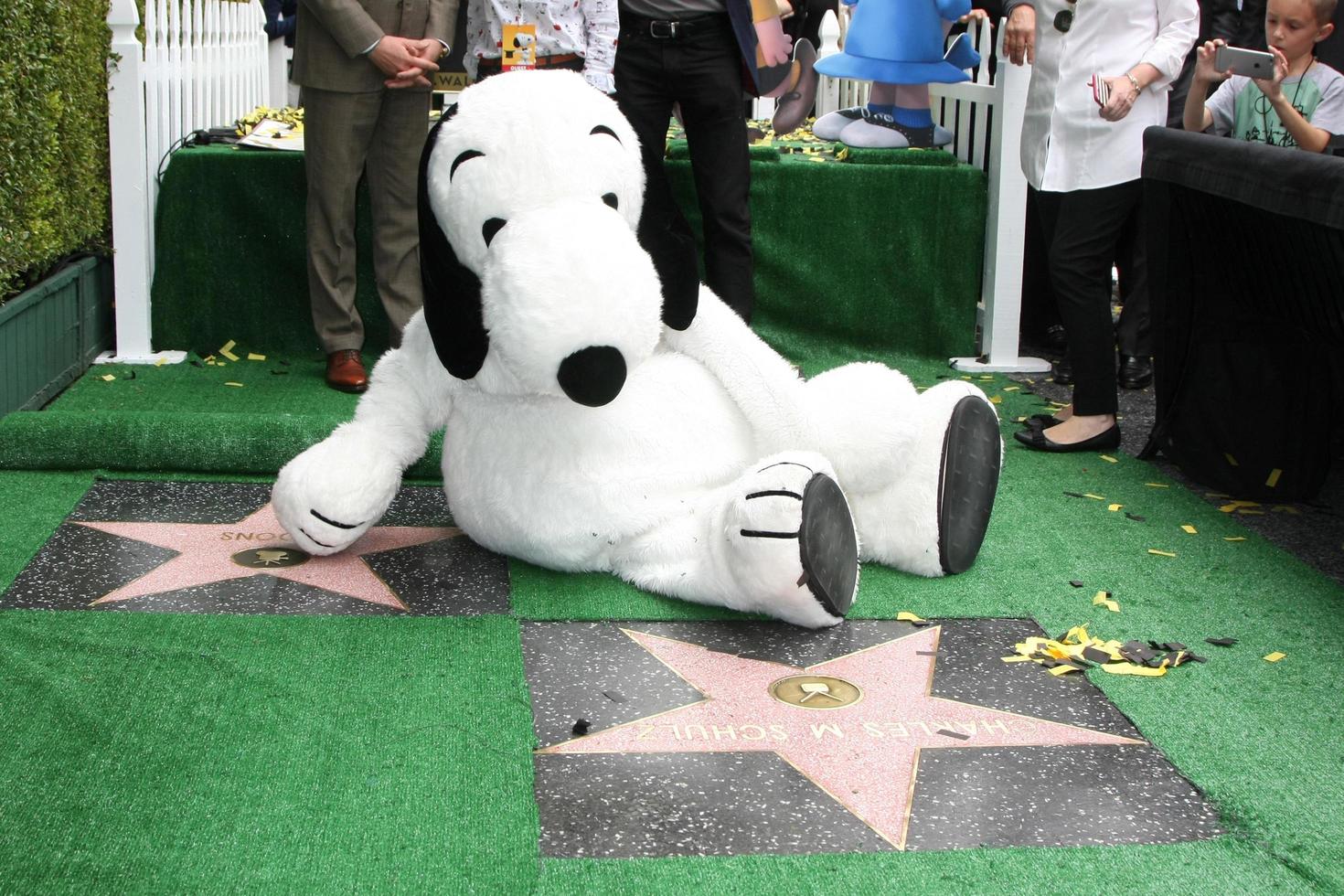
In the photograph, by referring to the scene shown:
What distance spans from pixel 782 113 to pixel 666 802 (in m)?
5.12

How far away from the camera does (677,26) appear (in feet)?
14.6

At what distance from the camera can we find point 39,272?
4617 mm

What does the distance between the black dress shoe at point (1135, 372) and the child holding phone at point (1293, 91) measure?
3.51 feet

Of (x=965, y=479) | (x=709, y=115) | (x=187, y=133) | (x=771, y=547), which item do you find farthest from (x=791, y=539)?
(x=187, y=133)

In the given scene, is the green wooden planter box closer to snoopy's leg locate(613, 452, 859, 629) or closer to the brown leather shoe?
the brown leather shoe

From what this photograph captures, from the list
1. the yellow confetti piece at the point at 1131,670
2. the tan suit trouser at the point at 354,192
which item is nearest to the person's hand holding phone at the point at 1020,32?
the tan suit trouser at the point at 354,192

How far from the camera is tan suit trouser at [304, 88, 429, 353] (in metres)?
4.67

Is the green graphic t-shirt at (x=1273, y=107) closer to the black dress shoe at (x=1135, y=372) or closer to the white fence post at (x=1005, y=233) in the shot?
the white fence post at (x=1005, y=233)

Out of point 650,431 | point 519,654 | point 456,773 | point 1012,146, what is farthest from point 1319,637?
point 1012,146

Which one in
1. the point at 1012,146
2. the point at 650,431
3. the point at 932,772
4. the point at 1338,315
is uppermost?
the point at 1012,146

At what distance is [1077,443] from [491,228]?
222cm

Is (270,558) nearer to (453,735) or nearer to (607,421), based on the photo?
(607,421)

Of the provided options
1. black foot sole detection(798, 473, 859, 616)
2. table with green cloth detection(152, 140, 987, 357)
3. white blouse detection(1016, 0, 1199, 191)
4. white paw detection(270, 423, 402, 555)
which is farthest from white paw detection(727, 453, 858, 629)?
table with green cloth detection(152, 140, 987, 357)

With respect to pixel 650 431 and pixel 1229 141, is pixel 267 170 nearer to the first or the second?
pixel 650 431
